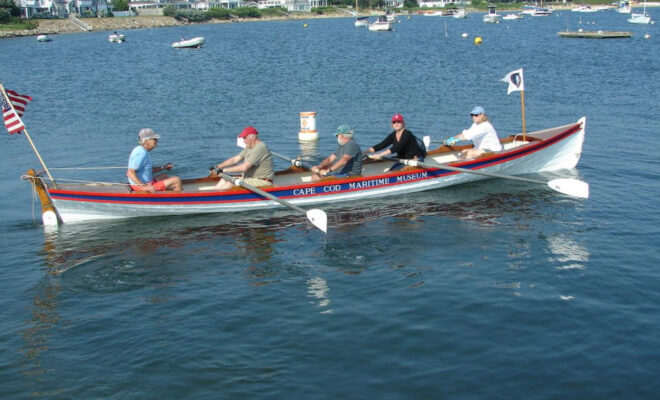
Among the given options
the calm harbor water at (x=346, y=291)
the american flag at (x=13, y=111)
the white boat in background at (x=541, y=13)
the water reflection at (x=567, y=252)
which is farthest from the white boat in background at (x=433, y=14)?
the water reflection at (x=567, y=252)

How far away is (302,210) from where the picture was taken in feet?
51.2

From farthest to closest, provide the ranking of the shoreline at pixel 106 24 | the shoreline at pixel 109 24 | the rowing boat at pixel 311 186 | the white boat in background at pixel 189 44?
the shoreline at pixel 109 24
the shoreline at pixel 106 24
the white boat in background at pixel 189 44
the rowing boat at pixel 311 186

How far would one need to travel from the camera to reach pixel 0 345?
10.8 metres

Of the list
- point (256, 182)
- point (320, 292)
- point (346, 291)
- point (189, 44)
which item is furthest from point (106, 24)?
point (346, 291)

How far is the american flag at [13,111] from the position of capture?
16250mm

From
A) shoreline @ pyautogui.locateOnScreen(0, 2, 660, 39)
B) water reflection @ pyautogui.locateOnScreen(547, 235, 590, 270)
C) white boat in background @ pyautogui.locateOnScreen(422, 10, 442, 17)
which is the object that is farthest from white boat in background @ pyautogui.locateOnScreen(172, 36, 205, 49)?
white boat in background @ pyautogui.locateOnScreen(422, 10, 442, 17)

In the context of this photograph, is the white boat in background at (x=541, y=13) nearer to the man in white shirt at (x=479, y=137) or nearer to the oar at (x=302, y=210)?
the man in white shirt at (x=479, y=137)

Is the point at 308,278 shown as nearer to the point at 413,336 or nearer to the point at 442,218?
the point at 413,336

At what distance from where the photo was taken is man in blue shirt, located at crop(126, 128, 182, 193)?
50.8 feet

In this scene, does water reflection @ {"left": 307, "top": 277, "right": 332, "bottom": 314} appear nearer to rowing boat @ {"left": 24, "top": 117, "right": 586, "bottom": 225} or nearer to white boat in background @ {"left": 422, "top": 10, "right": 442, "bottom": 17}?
rowing boat @ {"left": 24, "top": 117, "right": 586, "bottom": 225}

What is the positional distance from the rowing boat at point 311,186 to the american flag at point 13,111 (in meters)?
1.26

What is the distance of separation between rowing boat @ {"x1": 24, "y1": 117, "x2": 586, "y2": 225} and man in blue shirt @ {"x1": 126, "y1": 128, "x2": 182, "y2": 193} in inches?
12.2

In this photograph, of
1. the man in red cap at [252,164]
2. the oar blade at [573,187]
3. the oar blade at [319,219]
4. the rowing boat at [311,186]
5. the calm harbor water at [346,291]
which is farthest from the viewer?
the oar blade at [573,187]

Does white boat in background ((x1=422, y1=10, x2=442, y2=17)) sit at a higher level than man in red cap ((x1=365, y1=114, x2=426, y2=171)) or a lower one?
higher
